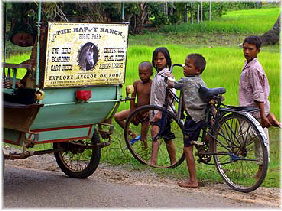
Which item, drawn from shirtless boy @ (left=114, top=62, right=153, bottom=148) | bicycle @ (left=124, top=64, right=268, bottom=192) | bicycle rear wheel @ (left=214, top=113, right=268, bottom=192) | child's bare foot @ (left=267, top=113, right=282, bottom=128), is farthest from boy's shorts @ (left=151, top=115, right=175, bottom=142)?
child's bare foot @ (left=267, top=113, right=282, bottom=128)

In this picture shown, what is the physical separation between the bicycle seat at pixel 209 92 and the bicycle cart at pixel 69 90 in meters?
0.77

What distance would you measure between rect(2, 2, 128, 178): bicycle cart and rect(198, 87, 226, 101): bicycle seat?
77 cm

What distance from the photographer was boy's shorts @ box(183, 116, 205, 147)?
6301mm

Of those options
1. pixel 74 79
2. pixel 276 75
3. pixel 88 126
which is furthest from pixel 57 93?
pixel 276 75

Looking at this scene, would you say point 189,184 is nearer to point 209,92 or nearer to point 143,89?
point 209,92

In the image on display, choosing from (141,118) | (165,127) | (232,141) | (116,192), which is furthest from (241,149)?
(141,118)

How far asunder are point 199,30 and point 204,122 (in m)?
21.5

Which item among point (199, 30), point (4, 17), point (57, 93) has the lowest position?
point (57, 93)

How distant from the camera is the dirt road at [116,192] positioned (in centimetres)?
559

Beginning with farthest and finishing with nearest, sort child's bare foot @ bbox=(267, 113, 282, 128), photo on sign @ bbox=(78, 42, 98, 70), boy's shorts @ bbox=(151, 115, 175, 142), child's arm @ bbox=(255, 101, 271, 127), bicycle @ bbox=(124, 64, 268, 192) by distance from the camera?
boy's shorts @ bbox=(151, 115, 175, 142) → child's bare foot @ bbox=(267, 113, 282, 128) → child's arm @ bbox=(255, 101, 271, 127) → bicycle @ bbox=(124, 64, 268, 192) → photo on sign @ bbox=(78, 42, 98, 70)

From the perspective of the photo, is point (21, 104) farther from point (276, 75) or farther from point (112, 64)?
point (276, 75)

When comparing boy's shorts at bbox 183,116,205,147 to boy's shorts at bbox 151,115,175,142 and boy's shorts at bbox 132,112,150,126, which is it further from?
boy's shorts at bbox 132,112,150,126

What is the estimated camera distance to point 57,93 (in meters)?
5.80

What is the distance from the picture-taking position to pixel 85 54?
233 inches
